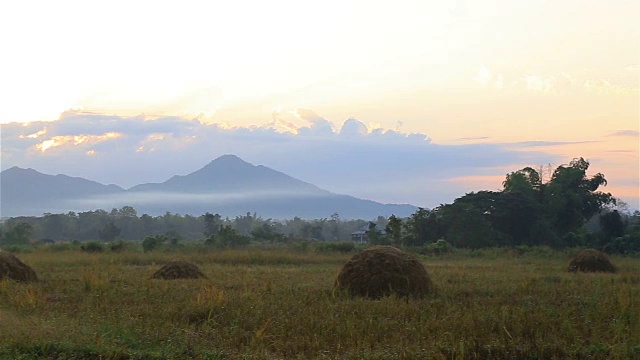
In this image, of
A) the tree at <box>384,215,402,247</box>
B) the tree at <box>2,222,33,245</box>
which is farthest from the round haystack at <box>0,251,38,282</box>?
the tree at <box>2,222,33,245</box>

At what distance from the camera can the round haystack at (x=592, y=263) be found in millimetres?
20500

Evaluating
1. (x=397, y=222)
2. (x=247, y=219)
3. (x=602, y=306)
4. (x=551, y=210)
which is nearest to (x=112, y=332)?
(x=602, y=306)

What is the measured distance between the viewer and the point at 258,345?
26.0ft

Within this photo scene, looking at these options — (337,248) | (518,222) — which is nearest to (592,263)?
(337,248)

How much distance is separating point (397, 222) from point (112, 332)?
105 ft

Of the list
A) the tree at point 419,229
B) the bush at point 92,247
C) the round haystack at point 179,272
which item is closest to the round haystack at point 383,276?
the round haystack at point 179,272

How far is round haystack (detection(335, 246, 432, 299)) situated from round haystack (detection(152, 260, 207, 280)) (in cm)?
527

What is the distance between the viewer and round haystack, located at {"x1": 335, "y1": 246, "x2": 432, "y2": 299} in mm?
12852

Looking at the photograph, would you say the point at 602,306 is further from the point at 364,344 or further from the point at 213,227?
the point at 213,227

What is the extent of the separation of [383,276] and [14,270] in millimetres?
9067

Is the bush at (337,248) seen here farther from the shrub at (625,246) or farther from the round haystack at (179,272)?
the round haystack at (179,272)

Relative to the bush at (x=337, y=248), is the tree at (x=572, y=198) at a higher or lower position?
higher

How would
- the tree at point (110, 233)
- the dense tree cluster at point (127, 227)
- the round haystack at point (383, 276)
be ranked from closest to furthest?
1. the round haystack at point (383, 276)
2. the tree at point (110, 233)
3. the dense tree cluster at point (127, 227)

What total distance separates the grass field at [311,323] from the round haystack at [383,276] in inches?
18.0
